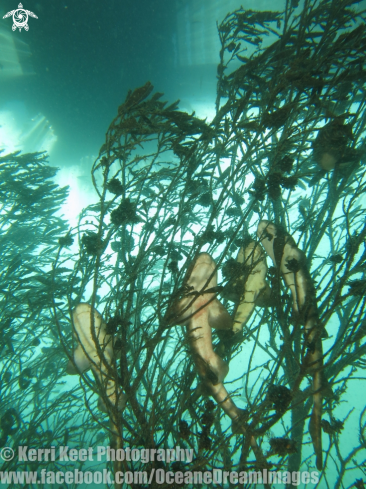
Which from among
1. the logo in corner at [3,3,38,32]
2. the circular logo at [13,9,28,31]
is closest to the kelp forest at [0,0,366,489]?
the logo in corner at [3,3,38,32]

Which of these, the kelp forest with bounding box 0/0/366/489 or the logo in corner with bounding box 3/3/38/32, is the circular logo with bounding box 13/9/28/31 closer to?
the logo in corner with bounding box 3/3/38/32

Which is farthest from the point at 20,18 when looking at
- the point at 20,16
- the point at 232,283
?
the point at 232,283

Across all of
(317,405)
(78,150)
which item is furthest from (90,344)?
(78,150)

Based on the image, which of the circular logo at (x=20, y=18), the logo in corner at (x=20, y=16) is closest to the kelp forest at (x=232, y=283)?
the logo in corner at (x=20, y=16)

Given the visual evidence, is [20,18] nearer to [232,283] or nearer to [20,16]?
[20,16]

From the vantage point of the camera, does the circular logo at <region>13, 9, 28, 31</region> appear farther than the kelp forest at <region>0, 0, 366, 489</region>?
Yes

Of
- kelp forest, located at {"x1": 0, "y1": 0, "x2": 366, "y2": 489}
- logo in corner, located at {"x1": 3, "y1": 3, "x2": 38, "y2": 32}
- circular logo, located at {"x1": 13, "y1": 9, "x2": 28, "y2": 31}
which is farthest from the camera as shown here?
circular logo, located at {"x1": 13, "y1": 9, "x2": 28, "y2": 31}

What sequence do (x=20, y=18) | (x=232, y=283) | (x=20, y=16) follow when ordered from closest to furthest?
1. (x=232, y=283)
2. (x=20, y=16)
3. (x=20, y=18)

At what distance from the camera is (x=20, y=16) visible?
13.4m

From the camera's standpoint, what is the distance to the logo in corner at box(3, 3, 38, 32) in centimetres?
1300

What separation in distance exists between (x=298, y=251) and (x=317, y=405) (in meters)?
1.50

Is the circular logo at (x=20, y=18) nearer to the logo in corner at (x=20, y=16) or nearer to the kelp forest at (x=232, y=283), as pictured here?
the logo in corner at (x=20, y=16)

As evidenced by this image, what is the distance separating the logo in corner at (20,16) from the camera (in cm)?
1300

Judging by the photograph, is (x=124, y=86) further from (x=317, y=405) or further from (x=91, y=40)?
(x=317, y=405)
